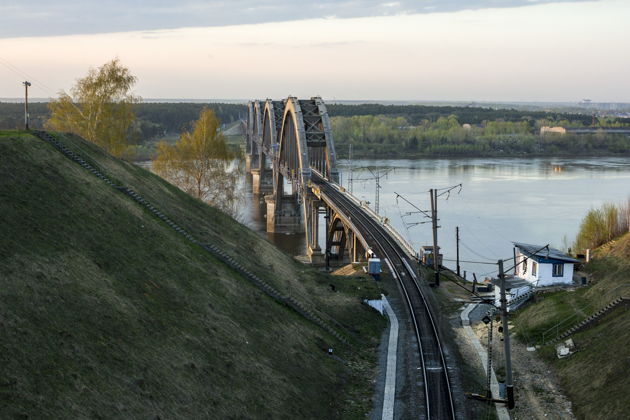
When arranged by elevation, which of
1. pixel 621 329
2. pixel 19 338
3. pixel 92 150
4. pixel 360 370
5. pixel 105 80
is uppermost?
Result: pixel 105 80

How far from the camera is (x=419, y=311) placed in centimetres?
4044

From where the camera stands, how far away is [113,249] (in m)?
29.5

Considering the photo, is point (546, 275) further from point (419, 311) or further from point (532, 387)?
point (532, 387)

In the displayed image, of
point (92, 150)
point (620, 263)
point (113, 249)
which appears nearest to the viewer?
point (113, 249)

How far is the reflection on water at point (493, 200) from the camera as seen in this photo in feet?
245

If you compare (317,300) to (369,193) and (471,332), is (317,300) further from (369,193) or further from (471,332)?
(369,193)

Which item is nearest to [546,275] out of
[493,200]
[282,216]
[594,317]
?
[594,317]

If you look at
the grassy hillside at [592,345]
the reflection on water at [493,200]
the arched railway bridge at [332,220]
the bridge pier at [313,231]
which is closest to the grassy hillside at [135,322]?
the arched railway bridge at [332,220]

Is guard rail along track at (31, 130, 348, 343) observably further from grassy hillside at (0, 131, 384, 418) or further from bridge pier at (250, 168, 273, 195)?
bridge pier at (250, 168, 273, 195)

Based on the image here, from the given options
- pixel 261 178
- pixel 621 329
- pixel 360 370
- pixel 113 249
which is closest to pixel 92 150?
pixel 113 249

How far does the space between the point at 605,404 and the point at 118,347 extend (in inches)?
661

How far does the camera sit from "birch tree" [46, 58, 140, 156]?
65.0m

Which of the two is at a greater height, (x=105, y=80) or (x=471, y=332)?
(x=105, y=80)

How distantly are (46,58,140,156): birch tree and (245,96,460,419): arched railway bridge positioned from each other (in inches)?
780
